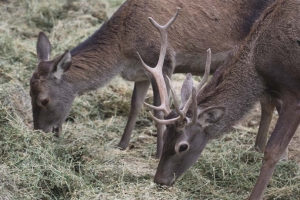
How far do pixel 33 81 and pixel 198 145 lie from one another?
105 inches

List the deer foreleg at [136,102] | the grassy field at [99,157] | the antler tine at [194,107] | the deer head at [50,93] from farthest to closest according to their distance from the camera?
1. the deer foreleg at [136,102]
2. the deer head at [50,93]
3. the grassy field at [99,157]
4. the antler tine at [194,107]

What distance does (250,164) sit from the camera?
28.2 feet

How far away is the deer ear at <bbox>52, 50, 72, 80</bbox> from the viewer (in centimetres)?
906

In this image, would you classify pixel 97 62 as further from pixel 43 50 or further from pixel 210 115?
pixel 210 115

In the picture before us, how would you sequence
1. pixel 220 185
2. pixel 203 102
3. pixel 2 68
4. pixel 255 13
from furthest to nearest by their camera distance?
pixel 2 68
pixel 255 13
pixel 220 185
pixel 203 102

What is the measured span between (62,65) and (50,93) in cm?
39

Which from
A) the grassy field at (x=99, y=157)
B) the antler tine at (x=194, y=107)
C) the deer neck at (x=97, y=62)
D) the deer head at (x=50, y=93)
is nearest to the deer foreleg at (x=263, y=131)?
the grassy field at (x=99, y=157)

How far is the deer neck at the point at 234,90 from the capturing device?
747cm

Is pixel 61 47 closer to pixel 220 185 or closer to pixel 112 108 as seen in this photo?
pixel 112 108

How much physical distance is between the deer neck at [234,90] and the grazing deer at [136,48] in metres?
1.64

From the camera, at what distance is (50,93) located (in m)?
9.14

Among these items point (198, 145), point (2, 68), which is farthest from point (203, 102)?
point (2, 68)

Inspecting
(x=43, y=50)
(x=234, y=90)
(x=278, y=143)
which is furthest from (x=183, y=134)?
(x=43, y=50)

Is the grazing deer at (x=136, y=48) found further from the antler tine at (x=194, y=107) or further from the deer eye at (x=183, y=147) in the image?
the antler tine at (x=194, y=107)
